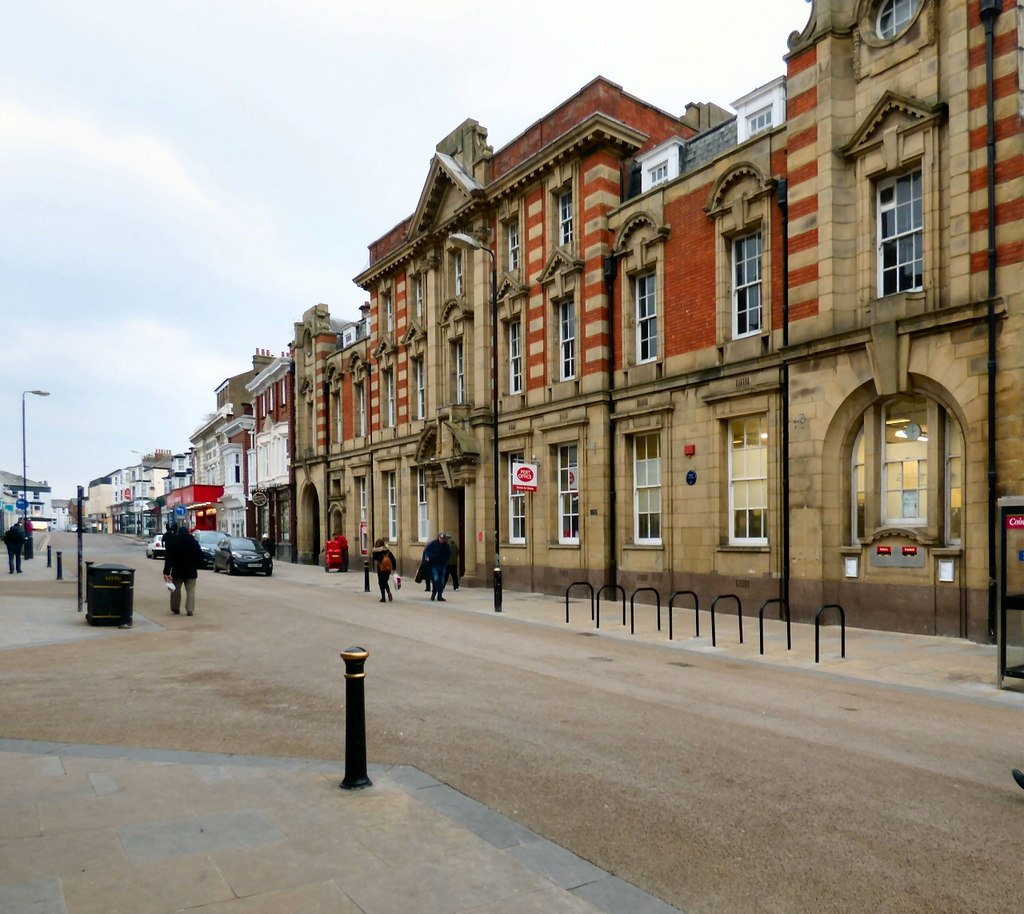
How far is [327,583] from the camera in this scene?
2730 centimetres

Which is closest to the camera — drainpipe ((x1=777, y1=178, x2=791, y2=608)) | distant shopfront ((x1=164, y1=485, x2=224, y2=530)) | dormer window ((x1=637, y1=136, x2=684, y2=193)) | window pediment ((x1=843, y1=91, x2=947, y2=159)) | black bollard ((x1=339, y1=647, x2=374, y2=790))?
black bollard ((x1=339, y1=647, x2=374, y2=790))

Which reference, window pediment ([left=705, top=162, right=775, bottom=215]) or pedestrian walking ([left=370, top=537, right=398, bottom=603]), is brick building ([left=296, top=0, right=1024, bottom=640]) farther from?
pedestrian walking ([left=370, top=537, right=398, bottom=603])

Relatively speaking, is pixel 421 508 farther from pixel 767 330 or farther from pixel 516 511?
pixel 767 330

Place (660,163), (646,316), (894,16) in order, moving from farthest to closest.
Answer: (660,163), (646,316), (894,16)

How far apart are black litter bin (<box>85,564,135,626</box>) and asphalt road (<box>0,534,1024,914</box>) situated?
1724 millimetres

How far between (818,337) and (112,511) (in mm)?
193474

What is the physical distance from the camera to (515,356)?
24812 mm

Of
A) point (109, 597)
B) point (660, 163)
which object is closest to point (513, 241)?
point (660, 163)

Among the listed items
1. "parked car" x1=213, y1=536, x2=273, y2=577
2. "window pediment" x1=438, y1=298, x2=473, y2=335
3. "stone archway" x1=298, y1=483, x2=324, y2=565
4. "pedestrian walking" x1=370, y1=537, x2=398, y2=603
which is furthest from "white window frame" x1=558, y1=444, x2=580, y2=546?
"stone archway" x1=298, y1=483, x2=324, y2=565

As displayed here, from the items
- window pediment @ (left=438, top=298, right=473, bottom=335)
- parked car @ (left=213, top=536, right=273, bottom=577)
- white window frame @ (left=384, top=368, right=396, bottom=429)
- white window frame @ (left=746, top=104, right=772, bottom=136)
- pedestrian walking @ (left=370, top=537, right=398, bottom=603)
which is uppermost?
white window frame @ (left=746, top=104, right=772, bottom=136)

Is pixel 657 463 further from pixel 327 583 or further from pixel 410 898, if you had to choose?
pixel 410 898

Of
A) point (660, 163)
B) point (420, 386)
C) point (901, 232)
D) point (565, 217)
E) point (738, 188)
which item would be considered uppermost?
point (660, 163)

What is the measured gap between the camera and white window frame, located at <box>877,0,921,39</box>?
14.3m

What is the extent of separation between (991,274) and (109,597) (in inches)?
629
